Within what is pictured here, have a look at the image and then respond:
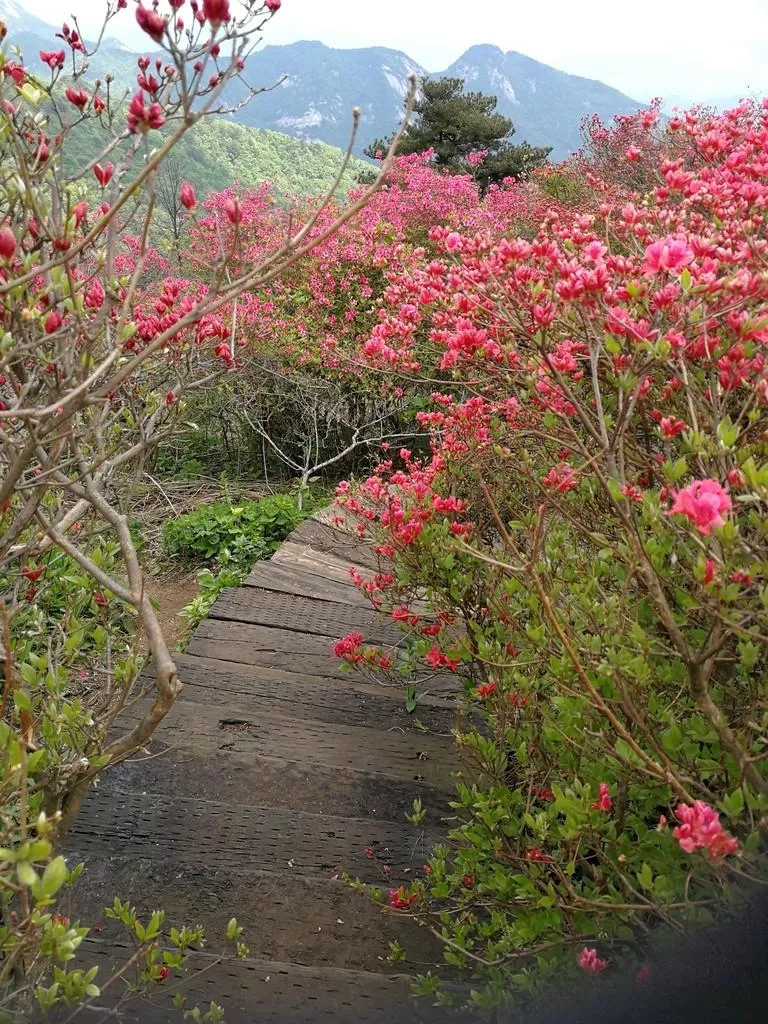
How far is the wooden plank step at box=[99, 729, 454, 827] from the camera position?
2.40 meters

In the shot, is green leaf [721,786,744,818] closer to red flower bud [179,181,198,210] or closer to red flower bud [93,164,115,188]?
red flower bud [179,181,198,210]

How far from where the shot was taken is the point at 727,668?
1.62 metres

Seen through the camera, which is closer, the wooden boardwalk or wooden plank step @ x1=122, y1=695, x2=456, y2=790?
the wooden boardwalk

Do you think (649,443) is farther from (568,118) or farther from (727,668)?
(568,118)

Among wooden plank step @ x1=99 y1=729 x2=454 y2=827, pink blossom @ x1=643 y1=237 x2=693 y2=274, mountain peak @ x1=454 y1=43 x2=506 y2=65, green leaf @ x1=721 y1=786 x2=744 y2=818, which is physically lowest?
wooden plank step @ x1=99 y1=729 x2=454 y2=827

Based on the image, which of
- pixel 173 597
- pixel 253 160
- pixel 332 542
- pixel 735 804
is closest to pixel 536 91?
pixel 253 160

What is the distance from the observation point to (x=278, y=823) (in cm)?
228

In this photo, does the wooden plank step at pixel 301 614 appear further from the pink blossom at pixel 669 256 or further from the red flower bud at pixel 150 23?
the red flower bud at pixel 150 23

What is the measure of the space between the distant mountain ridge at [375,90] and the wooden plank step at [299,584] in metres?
56.3

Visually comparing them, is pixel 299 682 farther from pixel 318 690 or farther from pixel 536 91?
pixel 536 91

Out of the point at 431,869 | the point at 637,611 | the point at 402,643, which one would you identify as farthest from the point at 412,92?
the point at 402,643

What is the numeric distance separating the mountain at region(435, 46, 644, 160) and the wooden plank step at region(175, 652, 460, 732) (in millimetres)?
102152

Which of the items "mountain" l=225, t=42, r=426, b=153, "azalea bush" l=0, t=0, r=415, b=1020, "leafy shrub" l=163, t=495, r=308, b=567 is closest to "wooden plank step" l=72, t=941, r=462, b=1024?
"azalea bush" l=0, t=0, r=415, b=1020

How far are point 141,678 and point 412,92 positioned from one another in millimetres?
2784
